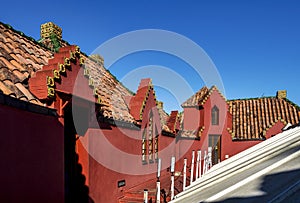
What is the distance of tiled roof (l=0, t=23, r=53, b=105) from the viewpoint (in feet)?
13.4

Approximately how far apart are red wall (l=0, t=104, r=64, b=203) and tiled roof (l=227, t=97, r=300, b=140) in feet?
54.9

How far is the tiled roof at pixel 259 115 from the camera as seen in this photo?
18141 millimetres

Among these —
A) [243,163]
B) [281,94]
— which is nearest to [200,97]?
[281,94]

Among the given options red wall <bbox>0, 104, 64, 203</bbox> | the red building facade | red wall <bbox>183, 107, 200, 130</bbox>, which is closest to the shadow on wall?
red wall <bbox>0, 104, 64, 203</bbox>

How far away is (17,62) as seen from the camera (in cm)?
495

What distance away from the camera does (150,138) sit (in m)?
10.1

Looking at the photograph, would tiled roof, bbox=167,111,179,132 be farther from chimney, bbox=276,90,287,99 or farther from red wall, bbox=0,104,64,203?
chimney, bbox=276,90,287,99

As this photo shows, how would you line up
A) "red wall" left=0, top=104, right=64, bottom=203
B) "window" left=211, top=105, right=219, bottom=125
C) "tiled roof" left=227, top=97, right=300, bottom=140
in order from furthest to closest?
"window" left=211, top=105, right=219, bottom=125
"tiled roof" left=227, top=97, right=300, bottom=140
"red wall" left=0, top=104, right=64, bottom=203

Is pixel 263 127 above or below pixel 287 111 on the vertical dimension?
below

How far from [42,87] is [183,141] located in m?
12.2

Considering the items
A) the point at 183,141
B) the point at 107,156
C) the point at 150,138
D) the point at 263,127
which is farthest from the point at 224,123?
the point at 107,156

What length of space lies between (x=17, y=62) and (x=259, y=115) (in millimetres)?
19609

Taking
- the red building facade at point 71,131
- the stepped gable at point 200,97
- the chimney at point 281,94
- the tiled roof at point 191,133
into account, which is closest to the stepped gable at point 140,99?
the red building facade at point 71,131

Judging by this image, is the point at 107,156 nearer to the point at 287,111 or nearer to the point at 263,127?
the point at 263,127
